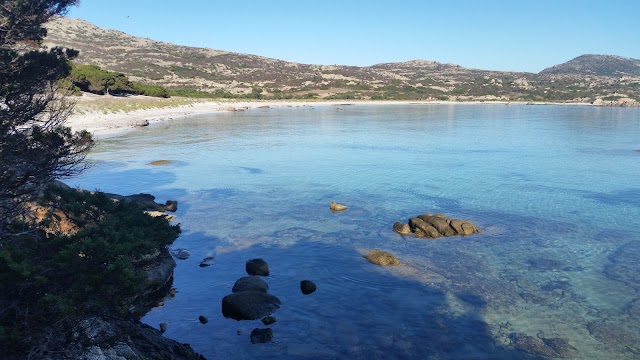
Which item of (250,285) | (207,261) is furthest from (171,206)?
(250,285)

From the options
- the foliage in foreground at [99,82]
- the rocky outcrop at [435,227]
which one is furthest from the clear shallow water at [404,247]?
the foliage in foreground at [99,82]

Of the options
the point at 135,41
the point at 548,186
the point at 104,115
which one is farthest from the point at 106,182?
the point at 135,41

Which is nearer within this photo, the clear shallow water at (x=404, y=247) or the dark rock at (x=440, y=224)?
the clear shallow water at (x=404, y=247)

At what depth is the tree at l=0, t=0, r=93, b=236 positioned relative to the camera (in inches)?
374

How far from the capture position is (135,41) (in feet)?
562

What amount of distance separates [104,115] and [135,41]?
429 feet

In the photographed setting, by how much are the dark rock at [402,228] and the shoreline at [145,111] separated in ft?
66.4

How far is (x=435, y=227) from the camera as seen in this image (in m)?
18.6

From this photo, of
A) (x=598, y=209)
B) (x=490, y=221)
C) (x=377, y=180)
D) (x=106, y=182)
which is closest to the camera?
(x=490, y=221)

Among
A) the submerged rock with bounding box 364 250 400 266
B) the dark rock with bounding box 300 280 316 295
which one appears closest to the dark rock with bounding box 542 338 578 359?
the submerged rock with bounding box 364 250 400 266

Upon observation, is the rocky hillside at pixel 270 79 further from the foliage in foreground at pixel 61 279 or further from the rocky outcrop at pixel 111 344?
the rocky outcrop at pixel 111 344

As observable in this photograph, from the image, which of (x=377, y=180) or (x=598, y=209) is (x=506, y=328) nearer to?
(x=598, y=209)

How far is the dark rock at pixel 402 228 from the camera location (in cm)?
1870

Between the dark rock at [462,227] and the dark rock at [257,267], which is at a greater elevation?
the dark rock at [462,227]
